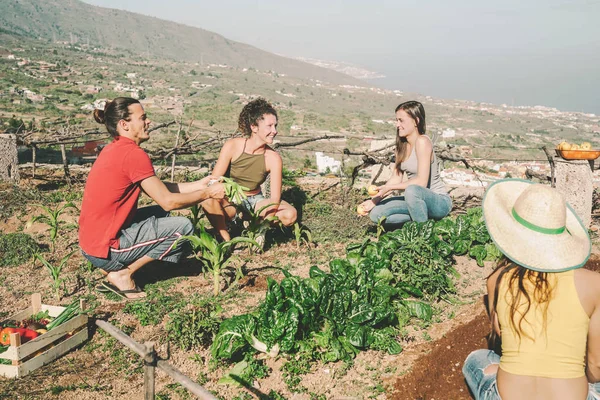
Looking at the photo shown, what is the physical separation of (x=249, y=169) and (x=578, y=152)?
4.14m

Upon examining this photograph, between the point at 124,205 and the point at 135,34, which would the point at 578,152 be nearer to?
the point at 124,205

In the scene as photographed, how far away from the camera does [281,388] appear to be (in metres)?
2.89

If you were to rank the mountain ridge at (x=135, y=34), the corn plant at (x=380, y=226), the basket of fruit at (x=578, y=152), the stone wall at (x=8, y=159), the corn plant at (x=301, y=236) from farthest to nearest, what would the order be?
the mountain ridge at (x=135, y=34)
the stone wall at (x=8, y=159)
the basket of fruit at (x=578, y=152)
the corn plant at (x=380, y=226)
the corn plant at (x=301, y=236)

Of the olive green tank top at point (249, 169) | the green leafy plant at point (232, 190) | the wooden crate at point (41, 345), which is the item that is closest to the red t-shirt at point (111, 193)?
the wooden crate at point (41, 345)

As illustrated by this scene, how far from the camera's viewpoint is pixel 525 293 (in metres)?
2.00

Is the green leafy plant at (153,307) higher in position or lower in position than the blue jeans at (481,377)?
lower

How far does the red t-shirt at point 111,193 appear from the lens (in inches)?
143

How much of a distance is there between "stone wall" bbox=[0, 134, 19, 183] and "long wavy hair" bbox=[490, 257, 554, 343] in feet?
26.3

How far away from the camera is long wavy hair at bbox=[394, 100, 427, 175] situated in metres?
4.94

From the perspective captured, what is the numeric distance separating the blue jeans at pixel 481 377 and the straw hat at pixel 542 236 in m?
0.72

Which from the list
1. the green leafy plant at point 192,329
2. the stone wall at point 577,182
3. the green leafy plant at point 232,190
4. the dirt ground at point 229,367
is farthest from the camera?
the stone wall at point 577,182

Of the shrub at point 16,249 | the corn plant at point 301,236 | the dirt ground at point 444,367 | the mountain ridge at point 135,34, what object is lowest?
the shrub at point 16,249

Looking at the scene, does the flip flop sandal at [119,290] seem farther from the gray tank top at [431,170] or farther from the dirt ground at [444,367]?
the gray tank top at [431,170]

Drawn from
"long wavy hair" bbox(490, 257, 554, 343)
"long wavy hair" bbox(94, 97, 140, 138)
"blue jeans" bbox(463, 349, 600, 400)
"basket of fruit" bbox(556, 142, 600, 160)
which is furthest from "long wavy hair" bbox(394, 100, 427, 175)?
"long wavy hair" bbox(490, 257, 554, 343)
